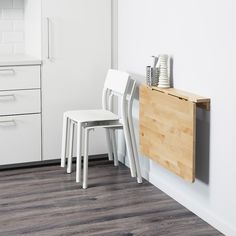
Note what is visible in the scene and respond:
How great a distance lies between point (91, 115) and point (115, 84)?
0.94 ft

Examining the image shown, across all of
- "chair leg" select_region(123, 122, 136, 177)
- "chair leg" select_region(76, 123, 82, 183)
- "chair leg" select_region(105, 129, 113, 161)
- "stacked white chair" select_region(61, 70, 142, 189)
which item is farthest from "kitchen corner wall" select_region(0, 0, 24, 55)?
"chair leg" select_region(123, 122, 136, 177)

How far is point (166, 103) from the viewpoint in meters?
3.71

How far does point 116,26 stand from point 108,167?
3.56 ft

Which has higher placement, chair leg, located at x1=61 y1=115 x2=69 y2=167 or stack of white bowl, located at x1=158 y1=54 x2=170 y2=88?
stack of white bowl, located at x1=158 y1=54 x2=170 y2=88

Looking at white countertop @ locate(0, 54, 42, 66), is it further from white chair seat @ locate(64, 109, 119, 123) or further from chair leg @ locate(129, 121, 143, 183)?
chair leg @ locate(129, 121, 143, 183)

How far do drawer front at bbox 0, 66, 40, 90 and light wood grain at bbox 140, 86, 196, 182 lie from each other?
0.91 m

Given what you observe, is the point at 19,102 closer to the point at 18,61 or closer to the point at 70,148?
the point at 18,61

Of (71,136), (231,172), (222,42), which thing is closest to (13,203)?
(71,136)

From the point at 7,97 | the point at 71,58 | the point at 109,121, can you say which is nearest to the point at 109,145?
the point at 109,121

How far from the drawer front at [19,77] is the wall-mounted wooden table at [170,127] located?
0.91 meters

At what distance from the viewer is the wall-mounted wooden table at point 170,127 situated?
3451 mm

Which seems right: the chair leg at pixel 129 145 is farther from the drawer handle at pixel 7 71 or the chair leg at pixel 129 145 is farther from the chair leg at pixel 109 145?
the drawer handle at pixel 7 71

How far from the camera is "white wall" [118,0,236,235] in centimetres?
323

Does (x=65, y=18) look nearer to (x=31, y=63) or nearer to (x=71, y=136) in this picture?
(x=31, y=63)
